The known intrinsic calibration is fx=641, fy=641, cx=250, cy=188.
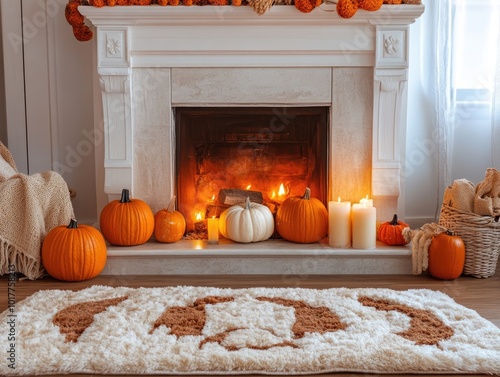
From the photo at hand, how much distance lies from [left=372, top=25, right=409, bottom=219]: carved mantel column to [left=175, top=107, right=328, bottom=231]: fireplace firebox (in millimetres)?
293

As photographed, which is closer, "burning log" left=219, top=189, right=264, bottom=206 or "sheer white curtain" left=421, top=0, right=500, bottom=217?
"burning log" left=219, top=189, right=264, bottom=206

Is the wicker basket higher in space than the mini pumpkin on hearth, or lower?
lower

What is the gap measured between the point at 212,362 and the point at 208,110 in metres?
1.85

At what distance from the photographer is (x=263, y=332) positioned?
222 centimetres

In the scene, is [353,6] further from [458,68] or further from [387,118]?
[458,68]

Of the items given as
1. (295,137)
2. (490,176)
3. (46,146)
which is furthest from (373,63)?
(46,146)

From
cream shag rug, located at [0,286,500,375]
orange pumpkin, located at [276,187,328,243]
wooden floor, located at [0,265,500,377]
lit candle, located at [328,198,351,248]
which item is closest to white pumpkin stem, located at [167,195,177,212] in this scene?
wooden floor, located at [0,265,500,377]

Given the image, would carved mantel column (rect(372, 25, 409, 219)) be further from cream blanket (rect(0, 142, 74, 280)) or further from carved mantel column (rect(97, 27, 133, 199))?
cream blanket (rect(0, 142, 74, 280))

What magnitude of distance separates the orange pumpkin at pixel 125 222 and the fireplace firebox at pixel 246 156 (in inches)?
14.4

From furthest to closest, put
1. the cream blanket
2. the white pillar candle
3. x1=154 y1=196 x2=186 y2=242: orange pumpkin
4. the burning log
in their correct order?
1. the burning log
2. x1=154 y1=196 x2=186 y2=242: orange pumpkin
3. the white pillar candle
4. the cream blanket

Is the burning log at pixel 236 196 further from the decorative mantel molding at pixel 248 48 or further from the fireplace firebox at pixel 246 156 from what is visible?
the decorative mantel molding at pixel 248 48

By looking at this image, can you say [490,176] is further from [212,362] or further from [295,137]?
[212,362]

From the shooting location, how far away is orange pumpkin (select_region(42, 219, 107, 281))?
294cm

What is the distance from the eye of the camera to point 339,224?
3.21 meters
